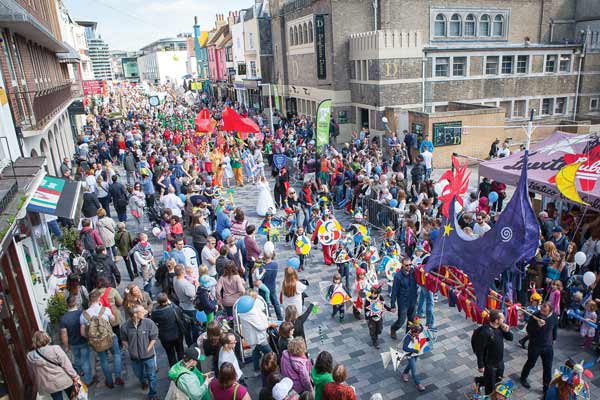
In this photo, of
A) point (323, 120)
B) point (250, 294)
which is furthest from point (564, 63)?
point (250, 294)

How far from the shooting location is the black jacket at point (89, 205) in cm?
1218

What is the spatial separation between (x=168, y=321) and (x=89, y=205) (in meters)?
6.87

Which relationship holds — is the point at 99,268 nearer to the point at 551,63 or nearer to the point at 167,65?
the point at 551,63

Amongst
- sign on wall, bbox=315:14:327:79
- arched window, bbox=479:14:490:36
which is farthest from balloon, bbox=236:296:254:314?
arched window, bbox=479:14:490:36

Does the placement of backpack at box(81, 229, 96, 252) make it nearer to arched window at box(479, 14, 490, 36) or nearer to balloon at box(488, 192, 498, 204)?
balloon at box(488, 192, 498, 204)

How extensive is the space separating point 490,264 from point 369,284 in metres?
2.40

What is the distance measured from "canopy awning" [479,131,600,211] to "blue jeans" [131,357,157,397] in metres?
8.73

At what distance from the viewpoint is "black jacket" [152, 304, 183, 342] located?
6.70 m

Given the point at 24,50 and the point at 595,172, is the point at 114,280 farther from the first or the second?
the point at 24,50

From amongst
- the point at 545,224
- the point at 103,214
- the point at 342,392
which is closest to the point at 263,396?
the point at 342,392

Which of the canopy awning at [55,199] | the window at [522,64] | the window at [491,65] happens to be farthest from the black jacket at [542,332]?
the window at [522,64]

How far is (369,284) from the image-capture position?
325 inches

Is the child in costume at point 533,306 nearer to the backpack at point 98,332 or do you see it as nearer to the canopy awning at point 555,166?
the canopy awning at point 555,166

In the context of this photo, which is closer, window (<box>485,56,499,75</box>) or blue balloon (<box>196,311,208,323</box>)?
blue balloon (<box>196,311,208,323</box>)
